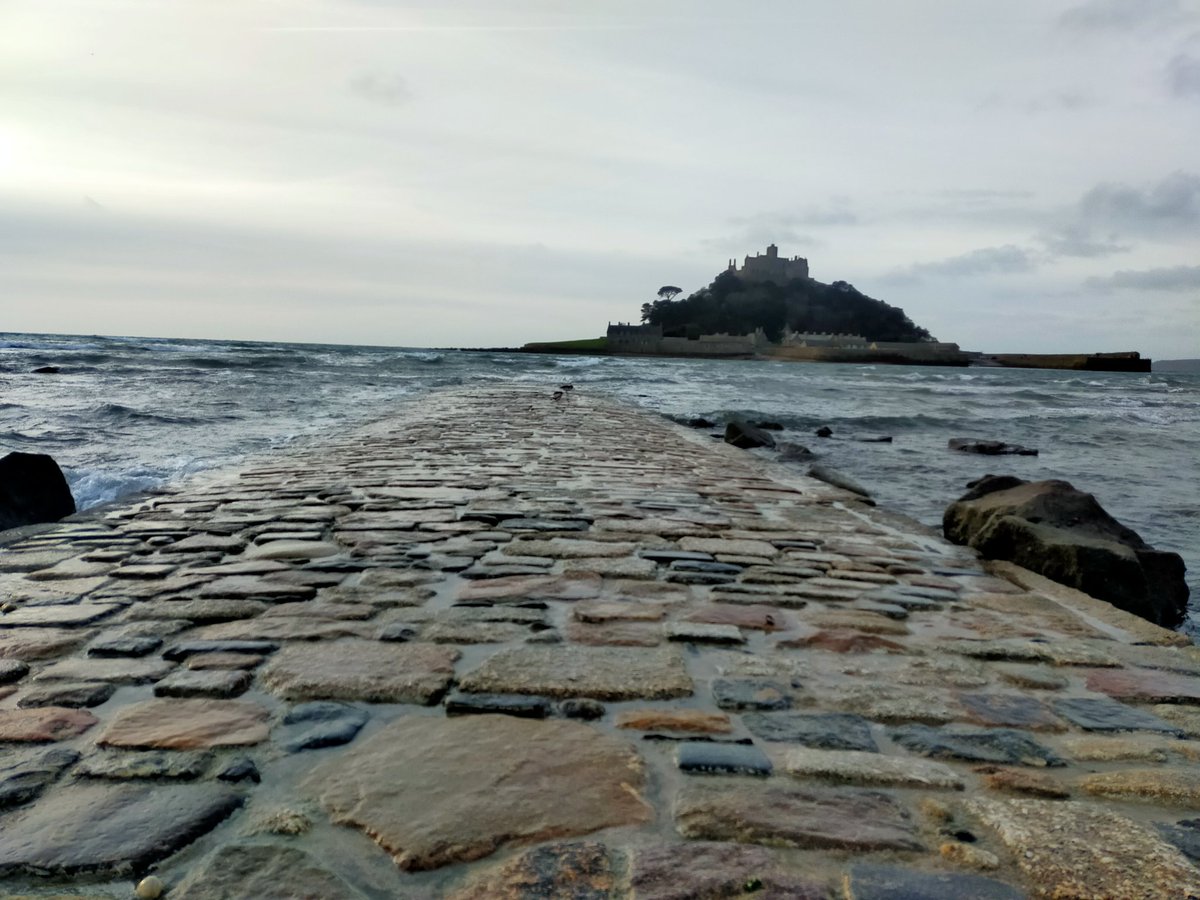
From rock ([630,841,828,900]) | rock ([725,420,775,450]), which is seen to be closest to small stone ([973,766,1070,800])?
rock ([630,841,828,900])

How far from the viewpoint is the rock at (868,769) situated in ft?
6.33

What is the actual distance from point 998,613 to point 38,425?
43.8ft

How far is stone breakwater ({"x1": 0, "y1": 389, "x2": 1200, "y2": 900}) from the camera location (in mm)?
1585

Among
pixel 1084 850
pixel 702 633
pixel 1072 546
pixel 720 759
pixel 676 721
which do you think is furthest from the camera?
pixel 1072 546

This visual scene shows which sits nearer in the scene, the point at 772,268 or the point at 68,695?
the point at 68,695

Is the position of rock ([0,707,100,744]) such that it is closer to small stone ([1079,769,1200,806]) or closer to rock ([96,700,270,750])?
rock ([96,700,270,750])

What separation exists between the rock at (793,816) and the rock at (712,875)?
0.05m

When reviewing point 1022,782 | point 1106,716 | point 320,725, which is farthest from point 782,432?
point 320,725

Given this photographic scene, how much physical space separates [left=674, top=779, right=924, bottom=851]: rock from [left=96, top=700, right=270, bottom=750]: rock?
3.45 feet

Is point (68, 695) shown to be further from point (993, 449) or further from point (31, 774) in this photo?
point (993, 449)

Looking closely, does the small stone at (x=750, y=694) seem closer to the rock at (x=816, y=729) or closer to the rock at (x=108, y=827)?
the rock at (x=816, y=729)

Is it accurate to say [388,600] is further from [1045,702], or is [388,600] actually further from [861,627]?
[1045,702]

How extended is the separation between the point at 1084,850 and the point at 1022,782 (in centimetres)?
29

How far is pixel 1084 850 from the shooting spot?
164 cm
